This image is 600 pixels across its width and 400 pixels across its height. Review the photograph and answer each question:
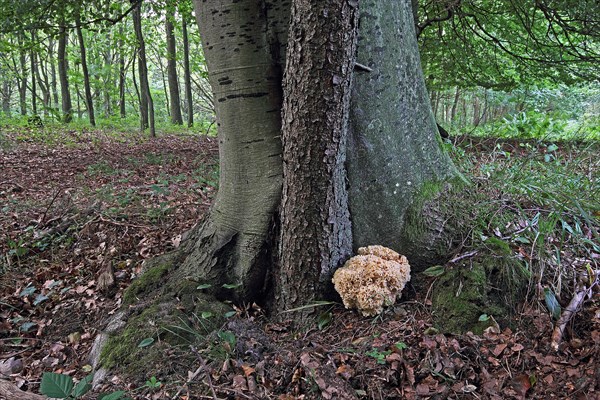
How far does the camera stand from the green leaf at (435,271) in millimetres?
2334

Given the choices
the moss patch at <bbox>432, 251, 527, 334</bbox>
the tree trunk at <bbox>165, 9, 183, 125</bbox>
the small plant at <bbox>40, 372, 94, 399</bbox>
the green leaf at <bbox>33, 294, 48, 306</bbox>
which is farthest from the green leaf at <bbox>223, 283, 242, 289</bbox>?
the tree trunk at <bbox>165, 9, 183, 125</bbox>

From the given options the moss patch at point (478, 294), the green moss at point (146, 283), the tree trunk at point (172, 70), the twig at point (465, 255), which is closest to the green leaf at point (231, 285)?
the green moss at point (146, 283)

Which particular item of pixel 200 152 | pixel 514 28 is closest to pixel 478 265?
pixel 514 28

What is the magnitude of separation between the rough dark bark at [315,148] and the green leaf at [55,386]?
1.21 meters

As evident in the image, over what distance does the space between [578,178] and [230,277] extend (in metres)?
2.81

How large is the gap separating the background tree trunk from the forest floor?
1.09ft

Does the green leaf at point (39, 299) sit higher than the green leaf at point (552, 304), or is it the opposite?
the green leaf at point (552, 304)

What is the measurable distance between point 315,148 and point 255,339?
1.10 meters

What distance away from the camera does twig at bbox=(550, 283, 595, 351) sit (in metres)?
1.85

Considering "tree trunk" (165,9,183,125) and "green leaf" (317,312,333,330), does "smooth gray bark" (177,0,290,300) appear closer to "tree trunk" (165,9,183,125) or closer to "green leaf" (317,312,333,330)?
"green leaf" (317,312,333,330)

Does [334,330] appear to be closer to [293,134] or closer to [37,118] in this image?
[293,134]

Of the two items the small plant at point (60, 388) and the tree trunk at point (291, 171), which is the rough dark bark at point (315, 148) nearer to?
the tree trunk at point (291, 171)

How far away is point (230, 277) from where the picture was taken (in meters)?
2.66

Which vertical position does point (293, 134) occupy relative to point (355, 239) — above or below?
above
